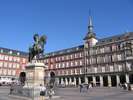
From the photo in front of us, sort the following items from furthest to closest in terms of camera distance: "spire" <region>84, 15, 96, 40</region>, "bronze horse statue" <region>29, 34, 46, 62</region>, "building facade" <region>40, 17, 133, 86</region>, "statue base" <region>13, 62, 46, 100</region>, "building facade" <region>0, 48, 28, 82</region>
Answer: "building facade" <region>0, 48, 28, 82</region> → "spire" <region>84, 15, 96, 40</region> → "building facade" <region>40, 17, 133, 86</region> → "bronze horse statue" <region>29, 34, 46, 62</region> → "statue base" <region>13, 62, 46, 100</region>

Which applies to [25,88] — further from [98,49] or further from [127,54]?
[98,49]

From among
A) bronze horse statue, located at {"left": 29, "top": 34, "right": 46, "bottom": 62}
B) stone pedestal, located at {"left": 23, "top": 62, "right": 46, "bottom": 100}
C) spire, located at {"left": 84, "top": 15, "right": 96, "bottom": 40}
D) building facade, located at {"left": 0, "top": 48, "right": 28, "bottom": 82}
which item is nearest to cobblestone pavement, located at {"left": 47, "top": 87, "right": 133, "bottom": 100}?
stone pedestal, located at {"left": 23, "top": 62, "right": 46, "bottom": 100}

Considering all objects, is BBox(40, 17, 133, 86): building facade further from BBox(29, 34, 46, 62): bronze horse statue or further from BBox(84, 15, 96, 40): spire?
BBox(29, 34, 46, 62): bronze horse statue

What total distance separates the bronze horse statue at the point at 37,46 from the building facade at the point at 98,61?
Result: 151 ft

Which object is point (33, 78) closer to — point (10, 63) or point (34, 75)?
point (34, 75)

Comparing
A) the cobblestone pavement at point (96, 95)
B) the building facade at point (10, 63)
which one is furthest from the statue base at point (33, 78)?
the building facade at point (10, 63)

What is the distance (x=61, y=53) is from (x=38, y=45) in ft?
226

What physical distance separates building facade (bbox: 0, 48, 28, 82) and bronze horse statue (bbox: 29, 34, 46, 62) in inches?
2774

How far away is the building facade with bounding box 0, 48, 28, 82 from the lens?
8769cm

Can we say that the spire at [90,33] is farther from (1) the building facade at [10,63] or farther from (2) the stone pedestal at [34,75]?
(2) the stone pedestal at [34,75]

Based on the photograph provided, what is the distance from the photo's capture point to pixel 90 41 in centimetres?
7681

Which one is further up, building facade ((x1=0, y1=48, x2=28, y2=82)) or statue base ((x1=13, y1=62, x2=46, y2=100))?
building facade ((x1=0, y1=48, x2=28, y2=82))

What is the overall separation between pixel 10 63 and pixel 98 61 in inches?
1701

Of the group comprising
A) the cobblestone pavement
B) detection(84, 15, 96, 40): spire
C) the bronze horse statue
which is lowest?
the cobblestone pavement
